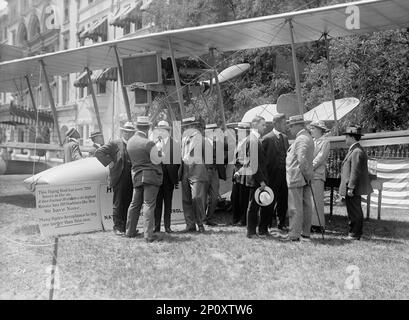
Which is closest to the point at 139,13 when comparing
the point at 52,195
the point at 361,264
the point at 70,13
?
the point at 70,13

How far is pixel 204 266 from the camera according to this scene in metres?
5.21

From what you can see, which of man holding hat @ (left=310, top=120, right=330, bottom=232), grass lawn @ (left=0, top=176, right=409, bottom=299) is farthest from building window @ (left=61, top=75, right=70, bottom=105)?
man holding hat @ (left=310, top=120, right=330, bottom=232)

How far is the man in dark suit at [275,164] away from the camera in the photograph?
689cm

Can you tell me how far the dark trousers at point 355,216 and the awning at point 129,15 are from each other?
1973 cm

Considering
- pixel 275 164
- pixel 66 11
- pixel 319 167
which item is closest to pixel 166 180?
pixel 275 164

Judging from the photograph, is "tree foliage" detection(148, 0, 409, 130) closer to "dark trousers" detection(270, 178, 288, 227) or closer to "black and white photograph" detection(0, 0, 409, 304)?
"black and white photograph" detection(0, 0, 409, 304)

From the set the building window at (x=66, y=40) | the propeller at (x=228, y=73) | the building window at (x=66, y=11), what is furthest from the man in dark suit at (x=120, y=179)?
the building window at (x=66, y=40)

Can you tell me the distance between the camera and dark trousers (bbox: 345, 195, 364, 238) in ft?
22.2

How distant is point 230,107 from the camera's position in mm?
18312

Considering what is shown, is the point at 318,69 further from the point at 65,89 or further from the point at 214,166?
the point at 65,89

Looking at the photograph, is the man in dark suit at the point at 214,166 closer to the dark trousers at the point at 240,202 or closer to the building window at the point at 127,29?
the dark trousers at the point at 240,202

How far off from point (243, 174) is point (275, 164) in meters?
0.59

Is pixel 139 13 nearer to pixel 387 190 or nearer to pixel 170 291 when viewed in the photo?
pixel 387 190
